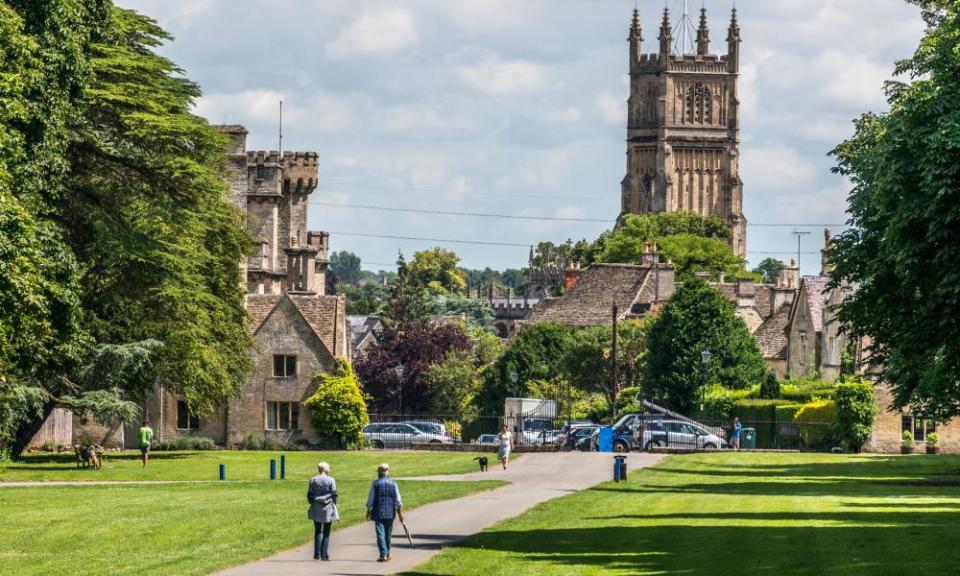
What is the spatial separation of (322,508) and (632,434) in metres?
43.4

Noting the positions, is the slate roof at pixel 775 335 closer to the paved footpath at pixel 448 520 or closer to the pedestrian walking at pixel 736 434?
the pedestrian walking at pixel 736 434

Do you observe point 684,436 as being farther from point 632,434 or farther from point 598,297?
point 598,297

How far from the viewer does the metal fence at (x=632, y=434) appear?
7112 cm

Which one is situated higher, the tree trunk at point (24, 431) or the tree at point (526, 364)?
the tree at point (526, 364)

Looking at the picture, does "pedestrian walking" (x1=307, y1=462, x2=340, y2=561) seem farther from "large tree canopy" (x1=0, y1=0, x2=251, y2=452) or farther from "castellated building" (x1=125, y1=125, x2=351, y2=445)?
"castellated building" (x1=125, y1=125, x2=351, y2=445)

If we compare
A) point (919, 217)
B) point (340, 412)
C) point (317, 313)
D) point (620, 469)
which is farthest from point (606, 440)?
point (919, 217)

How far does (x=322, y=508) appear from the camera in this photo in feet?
94.4

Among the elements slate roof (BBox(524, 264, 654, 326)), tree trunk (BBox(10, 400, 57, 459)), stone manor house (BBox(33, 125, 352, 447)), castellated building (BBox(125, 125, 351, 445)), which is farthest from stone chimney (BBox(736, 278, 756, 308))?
tree trunk (BBox(10, 400, 57, 459))

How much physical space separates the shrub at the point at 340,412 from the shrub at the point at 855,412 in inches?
734

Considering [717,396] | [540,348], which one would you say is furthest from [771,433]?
[540,348]

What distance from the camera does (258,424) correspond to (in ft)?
260

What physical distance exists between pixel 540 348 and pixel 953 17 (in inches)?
2965

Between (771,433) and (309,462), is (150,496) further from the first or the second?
(771,433)

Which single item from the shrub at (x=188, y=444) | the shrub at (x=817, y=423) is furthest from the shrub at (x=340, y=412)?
the shrub at (x=817, y=423)
